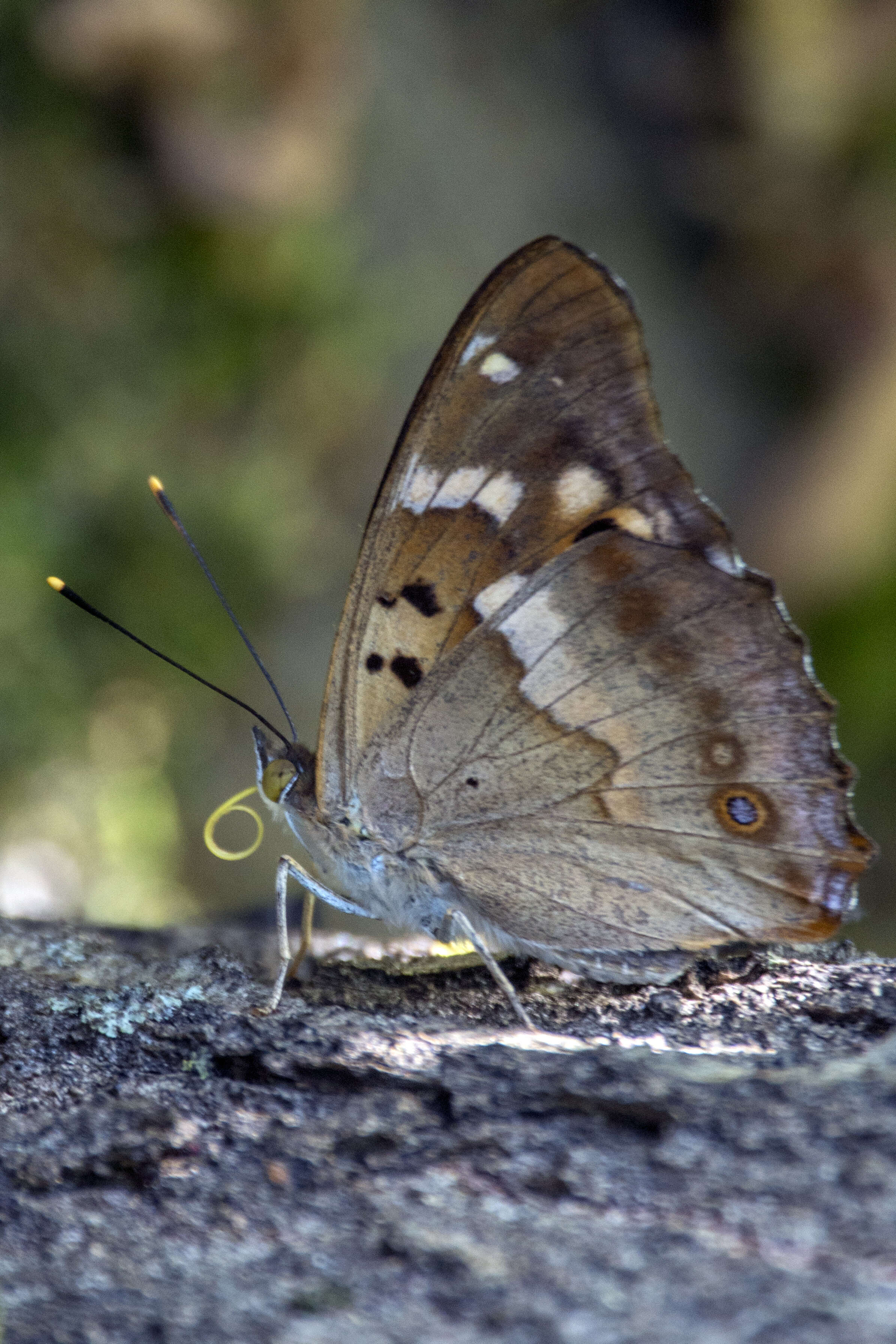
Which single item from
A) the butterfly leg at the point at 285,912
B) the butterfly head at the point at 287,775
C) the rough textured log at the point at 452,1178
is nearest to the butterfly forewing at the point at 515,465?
the butterfly head at the point at 287,775

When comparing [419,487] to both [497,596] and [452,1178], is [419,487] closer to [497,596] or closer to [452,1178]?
[497,596]

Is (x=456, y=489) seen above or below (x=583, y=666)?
above

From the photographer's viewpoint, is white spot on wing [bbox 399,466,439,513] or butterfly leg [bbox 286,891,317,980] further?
butterfly leg [bbox 286,891,317,980]

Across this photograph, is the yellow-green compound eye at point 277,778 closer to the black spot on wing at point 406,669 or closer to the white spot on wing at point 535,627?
the black spot on wing at point 406,669

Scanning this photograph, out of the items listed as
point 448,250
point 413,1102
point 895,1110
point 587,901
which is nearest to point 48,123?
point 448,250

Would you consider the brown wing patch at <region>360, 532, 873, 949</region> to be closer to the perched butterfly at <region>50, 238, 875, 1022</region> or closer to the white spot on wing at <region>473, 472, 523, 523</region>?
the perched butterfly at <region>50, 238, 875, 1022</region>

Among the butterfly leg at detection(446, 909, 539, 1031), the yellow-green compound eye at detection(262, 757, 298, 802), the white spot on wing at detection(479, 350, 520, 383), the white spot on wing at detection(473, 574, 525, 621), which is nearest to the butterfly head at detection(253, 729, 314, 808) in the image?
the yellow-green compound eye at detection(262, 757, 298, 802)

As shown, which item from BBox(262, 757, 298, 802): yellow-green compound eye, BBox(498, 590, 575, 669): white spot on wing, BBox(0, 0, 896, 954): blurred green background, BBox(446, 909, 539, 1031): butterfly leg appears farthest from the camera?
BBox(0, 0, 896, 954): blurred green background

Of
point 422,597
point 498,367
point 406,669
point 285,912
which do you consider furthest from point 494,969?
point 498,367

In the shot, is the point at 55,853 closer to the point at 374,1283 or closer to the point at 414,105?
the point at 374,1283
